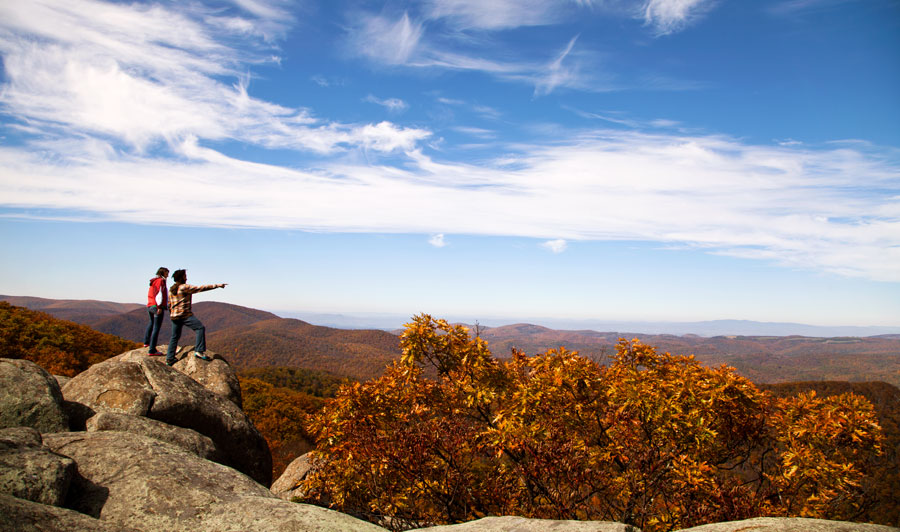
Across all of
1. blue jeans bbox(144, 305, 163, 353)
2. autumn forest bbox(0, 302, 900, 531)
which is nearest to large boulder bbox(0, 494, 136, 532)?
autumn forest bbox(0, 302, 900, 531)

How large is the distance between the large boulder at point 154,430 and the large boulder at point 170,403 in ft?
2.39

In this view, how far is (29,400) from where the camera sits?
7.84m

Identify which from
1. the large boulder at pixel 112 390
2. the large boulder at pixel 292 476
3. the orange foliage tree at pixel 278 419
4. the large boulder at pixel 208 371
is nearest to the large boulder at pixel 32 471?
the large boulder at pixel 112 390

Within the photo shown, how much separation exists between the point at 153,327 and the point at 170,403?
4.88m

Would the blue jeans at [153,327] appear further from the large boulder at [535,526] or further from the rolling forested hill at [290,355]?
the rolling forested hill at [290,355]

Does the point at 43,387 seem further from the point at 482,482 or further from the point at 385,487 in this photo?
the point at 482,482

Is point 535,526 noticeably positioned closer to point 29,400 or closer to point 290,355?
point 29,400

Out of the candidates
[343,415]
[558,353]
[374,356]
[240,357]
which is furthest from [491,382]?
[374,356]

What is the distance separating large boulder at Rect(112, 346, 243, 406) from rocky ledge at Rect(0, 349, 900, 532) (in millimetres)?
3148

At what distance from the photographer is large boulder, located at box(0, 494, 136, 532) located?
12.8 ft

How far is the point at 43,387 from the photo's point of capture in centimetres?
820

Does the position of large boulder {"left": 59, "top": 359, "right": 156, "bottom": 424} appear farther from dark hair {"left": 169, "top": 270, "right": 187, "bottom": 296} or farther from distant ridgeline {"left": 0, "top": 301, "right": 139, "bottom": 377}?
distant ridgeline {"left": 0, "top": 301, "right": 139, "bottom": 377}

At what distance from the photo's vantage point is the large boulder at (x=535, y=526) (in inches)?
Answer: 211

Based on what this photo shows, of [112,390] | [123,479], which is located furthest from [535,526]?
[112,390]
